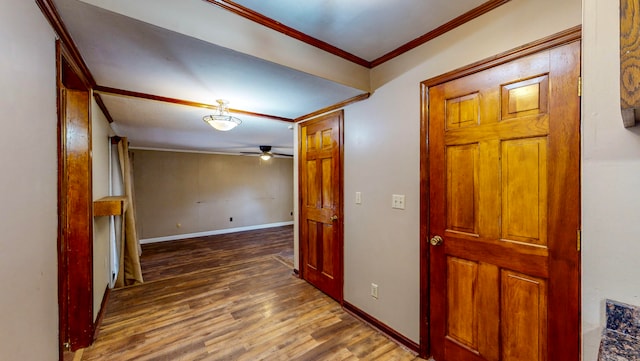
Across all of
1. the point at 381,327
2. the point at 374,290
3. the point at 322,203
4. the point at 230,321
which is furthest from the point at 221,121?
the point at 381,327

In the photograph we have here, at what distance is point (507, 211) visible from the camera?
1.40 metres

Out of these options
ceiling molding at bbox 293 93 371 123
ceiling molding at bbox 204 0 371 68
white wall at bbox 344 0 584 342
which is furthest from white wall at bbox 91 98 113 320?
white wall at bbox 344 0 584 342

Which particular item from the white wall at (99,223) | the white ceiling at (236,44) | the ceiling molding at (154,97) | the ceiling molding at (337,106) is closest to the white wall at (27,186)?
the white ceiling at (236,44)

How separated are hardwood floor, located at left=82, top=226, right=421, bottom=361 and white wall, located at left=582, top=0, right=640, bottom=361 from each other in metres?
1.49

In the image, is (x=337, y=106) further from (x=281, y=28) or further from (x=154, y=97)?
(x=154, y=97)

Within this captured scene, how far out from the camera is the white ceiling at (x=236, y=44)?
4.04 ft

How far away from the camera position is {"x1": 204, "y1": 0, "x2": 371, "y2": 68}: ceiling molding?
1.37m

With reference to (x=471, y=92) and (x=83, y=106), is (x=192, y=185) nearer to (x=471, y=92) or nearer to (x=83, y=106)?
(x=83, y=106)

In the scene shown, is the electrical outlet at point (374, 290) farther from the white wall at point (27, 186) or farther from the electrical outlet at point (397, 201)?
the white wall at point (27, 186)

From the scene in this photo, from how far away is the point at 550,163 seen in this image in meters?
1.25

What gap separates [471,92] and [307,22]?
115 centimetres

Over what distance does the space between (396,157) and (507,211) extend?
2.72 ft

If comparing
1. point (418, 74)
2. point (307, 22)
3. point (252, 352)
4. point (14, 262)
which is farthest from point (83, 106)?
point (418, 74)

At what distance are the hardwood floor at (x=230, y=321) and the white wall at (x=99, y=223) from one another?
298 millimetres
